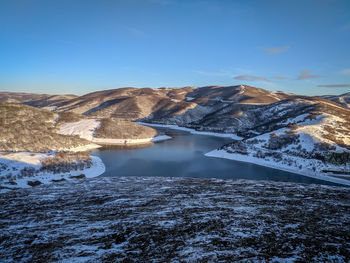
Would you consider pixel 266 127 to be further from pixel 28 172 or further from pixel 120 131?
pixel 28 172

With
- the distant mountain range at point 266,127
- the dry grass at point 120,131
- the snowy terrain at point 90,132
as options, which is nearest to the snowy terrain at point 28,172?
the snowy terrain at point 90,132

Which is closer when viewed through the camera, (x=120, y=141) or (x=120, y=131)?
(x=120, y=141)

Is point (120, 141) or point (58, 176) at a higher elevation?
point (120, 141)

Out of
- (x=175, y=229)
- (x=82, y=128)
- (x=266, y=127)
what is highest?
(x=266, y=127)

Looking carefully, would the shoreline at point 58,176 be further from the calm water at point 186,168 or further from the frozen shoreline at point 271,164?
the frozen shoreline at point 271,164

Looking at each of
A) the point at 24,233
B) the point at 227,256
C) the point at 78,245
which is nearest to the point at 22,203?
the point at 24,233

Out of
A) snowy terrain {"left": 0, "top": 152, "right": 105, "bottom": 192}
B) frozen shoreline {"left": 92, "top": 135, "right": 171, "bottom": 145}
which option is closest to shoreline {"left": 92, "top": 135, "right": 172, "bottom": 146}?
frozen shoreline {"left": 92, "top": 135, "right": 171, "bottom": 145}

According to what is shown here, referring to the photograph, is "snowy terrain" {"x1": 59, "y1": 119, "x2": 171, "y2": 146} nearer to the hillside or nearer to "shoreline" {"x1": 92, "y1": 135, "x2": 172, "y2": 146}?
"shoreline" {"x1": 92, "y1": 135, "x2": 172, "y2": 146}

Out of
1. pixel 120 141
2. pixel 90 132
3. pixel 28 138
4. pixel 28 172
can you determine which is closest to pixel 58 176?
pixel 28 172

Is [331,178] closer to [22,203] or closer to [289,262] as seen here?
[289,262]
